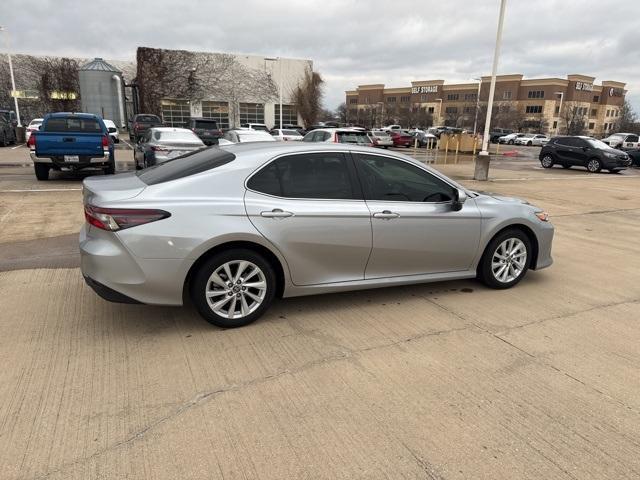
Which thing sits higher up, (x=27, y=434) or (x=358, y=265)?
(x=358, y=265)

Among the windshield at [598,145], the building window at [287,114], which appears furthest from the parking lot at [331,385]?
the building window at [287,114]

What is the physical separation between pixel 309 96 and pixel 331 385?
53.4 m

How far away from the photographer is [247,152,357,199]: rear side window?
414cm

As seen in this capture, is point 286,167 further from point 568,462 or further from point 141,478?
point 568,462

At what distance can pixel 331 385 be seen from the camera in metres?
3.28

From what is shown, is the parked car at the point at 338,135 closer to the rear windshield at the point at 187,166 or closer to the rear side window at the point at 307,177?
the rear windshield at the point at 187,166

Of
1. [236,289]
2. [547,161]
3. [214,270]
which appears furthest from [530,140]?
[214,270]

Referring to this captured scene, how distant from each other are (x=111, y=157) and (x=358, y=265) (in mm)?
10308

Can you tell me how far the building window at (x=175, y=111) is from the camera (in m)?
50.0

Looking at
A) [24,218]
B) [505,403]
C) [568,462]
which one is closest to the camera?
[568,462]

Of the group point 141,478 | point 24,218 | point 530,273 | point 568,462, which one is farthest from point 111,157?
point 568,462

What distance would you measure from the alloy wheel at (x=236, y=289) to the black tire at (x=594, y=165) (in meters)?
22.5

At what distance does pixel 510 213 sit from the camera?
201 inches

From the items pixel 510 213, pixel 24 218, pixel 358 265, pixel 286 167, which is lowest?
pixel 24 218
